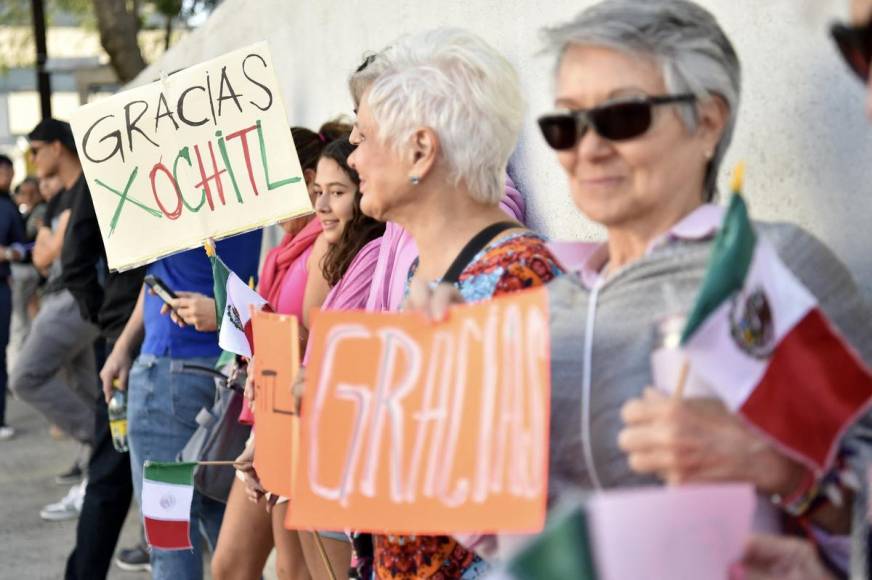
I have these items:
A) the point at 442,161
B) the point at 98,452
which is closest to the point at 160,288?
the point at 98,452

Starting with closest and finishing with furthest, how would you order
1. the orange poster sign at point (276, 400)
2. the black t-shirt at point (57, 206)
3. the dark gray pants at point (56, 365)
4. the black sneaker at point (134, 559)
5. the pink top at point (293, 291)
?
the orange poster sign at point (276, 400) < the pink top at point (293, 291) < the black sneaker at point (134, 559) < the black t-shirt at point (57, 206) < the dark gray pants at point (56, 365)

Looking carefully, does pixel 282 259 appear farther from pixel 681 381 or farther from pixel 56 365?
pixel 56 365

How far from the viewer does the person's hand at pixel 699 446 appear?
1714 millimetres

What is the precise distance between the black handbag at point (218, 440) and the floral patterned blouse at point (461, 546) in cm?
171

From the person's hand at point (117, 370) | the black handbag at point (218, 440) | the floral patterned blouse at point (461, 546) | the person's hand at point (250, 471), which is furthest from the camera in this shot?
the person's hand at point (117, 370)

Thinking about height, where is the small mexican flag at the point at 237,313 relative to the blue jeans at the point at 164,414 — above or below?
above

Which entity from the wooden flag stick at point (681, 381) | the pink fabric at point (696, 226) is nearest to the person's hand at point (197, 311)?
the pink fabric at point (696, 226)

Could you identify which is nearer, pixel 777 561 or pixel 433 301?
pixel 777 561

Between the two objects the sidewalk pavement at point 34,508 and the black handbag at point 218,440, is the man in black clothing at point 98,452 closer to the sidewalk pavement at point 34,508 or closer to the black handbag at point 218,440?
the sidewalk pavement at point 34,508

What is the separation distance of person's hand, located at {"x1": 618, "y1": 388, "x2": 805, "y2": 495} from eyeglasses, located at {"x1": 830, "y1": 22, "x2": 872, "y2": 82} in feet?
1.57

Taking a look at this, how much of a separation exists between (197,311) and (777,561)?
3095mm

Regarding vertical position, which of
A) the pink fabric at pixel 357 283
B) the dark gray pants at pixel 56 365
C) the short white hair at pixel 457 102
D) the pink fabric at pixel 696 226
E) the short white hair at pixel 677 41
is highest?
the short white hair at pixel 677 41

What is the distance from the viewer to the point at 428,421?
204 cm

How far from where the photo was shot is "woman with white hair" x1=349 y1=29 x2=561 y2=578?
2.64 metres
